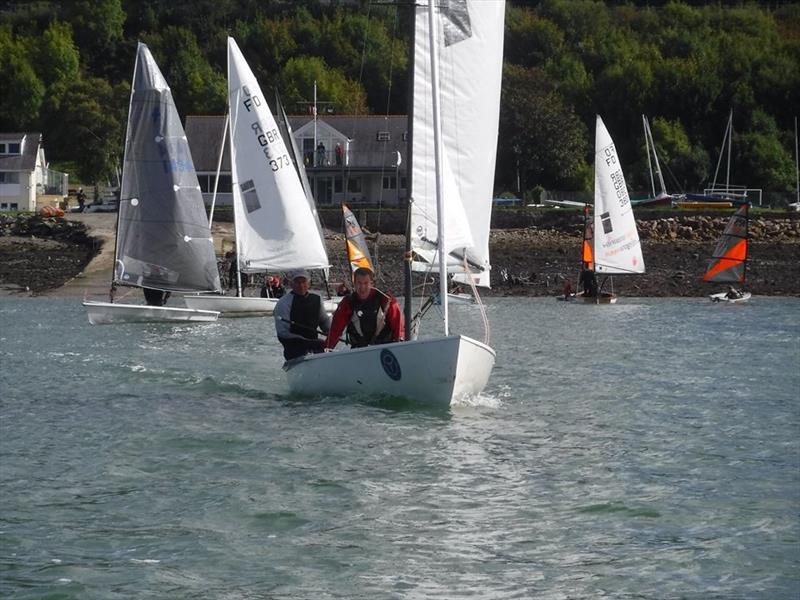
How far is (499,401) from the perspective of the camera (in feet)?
53.1

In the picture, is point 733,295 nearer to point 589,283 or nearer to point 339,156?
point 589,283

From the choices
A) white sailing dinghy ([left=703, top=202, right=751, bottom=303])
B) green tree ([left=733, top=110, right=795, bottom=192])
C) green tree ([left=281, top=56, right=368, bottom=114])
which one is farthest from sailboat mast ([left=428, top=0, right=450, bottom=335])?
green tree ([left=281, top=56, right=368, bottom=114])

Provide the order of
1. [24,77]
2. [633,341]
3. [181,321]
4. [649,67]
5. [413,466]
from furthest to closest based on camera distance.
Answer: [24,77] < [649,67] < [181,321] < [633,341] < [413,466]

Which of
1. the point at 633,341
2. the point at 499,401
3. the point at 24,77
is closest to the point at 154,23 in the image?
the point at 24,77

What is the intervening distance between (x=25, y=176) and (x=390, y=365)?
59.8 m

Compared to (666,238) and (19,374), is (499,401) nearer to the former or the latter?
(19,374)

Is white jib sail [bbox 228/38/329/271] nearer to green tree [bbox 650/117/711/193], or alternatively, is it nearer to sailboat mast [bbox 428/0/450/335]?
sailboat mast [bbox 428/0/450/335]

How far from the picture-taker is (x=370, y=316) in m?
14.6

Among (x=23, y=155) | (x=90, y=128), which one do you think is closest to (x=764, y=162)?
(x=90, y=128)

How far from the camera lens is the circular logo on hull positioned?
14273 millimetres

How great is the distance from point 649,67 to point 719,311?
158ft

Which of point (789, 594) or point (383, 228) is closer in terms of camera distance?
point (789, 594)

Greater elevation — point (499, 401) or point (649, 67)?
point (649, 67)

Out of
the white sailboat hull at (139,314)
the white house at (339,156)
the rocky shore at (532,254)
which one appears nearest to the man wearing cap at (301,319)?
the white sailboat hull at (139,314)
